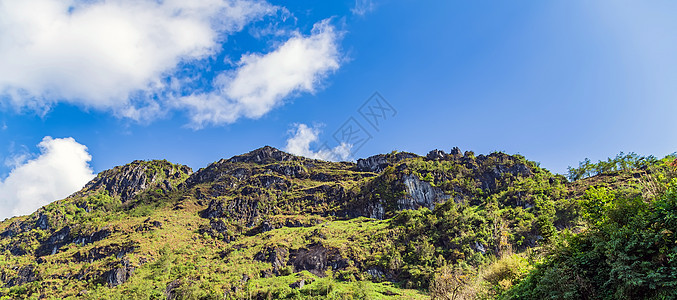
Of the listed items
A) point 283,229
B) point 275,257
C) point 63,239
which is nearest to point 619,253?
point 275,257

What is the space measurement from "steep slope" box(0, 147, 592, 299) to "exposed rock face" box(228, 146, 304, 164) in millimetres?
12195

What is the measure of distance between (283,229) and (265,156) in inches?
3454

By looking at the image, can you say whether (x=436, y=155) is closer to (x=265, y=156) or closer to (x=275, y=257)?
(x=275, y=257)

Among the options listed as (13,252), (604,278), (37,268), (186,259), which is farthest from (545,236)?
(13,252)

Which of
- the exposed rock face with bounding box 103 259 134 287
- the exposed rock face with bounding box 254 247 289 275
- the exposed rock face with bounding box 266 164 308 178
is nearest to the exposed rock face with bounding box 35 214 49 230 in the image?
the exposed rock face with bounding box 103 259 134 287

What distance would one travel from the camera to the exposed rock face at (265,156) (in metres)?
184

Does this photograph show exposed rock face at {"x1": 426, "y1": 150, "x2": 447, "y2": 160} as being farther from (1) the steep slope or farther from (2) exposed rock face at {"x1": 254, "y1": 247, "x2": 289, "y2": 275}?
(2) exposed rock face at {"x1": 254, "y1": 247, "x2": 289, "y2": 275}

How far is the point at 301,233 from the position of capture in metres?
98.3

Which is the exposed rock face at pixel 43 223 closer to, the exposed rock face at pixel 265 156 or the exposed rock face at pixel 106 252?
the exposed rock face at pixel 106 252

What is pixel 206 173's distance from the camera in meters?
172

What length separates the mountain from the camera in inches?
2448

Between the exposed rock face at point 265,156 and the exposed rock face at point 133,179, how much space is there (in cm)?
3952

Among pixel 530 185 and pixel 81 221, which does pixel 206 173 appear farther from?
pixel 530 185

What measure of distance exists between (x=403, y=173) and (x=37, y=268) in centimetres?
12458
